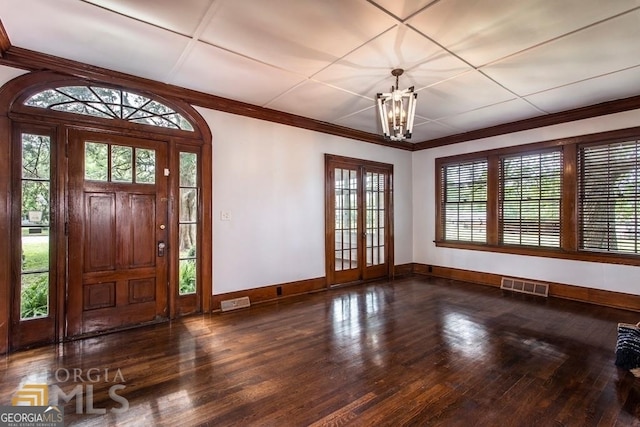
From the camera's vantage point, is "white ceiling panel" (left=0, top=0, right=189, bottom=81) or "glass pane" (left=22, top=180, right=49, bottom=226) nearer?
"white ceiling panel" (left=0, top=0, right=189, bottom=81)

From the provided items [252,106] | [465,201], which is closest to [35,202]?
[252,106]

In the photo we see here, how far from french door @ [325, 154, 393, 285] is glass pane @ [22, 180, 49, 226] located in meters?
3.68

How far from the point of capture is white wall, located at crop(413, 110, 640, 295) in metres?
4.34

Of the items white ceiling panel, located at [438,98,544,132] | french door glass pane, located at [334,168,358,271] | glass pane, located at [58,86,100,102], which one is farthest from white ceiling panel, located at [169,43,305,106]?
white ceiling panel, located at [438,98,544,132]

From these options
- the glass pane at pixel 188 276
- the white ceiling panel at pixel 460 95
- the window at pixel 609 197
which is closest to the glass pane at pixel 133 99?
the glass pane at pixel 188 276

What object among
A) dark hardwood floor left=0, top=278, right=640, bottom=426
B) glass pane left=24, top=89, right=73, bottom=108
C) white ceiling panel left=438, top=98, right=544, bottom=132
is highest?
white ceiling panel left=438, top=98, right=544, bottom=132

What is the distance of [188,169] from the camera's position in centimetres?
404

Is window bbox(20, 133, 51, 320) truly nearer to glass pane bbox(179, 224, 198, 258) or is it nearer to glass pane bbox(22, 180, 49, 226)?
glass pane bbox(22, 180, 49, 226)

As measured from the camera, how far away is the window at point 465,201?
5820 mm

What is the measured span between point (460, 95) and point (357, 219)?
2.68 meters

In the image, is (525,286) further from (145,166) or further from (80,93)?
(80,93)

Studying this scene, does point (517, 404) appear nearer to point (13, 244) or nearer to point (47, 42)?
point (13, 244)

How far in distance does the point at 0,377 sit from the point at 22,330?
656 mm

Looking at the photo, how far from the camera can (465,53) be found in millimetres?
3031
